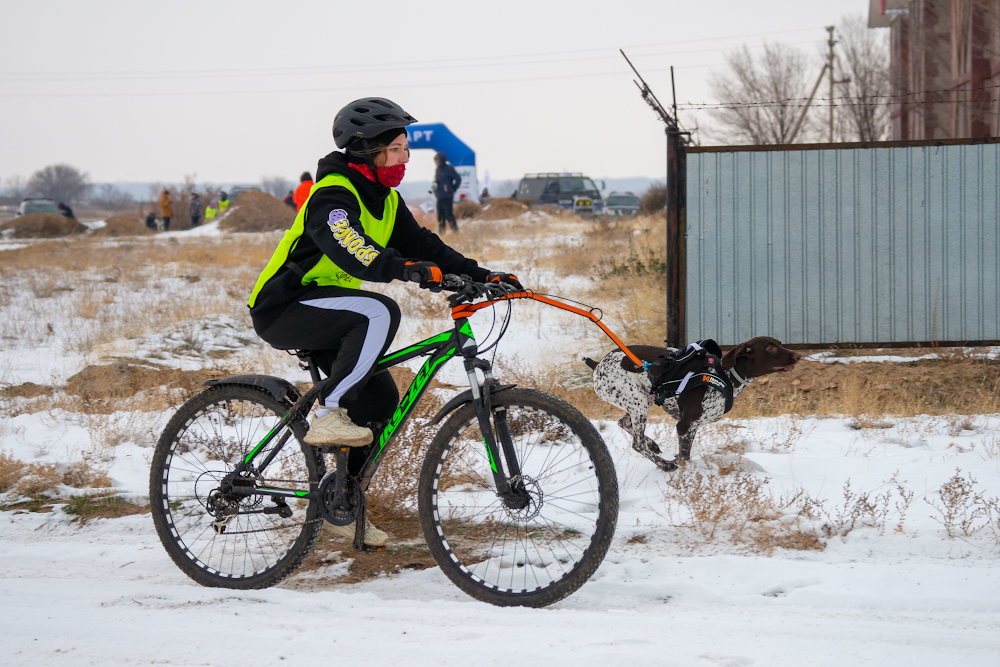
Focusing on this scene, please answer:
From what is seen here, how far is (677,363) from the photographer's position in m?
4.98

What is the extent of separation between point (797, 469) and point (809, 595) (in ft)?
5.50

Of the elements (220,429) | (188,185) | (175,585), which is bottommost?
(175,585)

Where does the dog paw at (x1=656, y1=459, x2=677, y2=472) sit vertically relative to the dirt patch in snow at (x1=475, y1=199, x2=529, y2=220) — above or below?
below

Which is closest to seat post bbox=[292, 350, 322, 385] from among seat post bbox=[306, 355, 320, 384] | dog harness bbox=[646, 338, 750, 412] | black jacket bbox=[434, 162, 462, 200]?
seat post bbox=[306, 355, 320, 384]

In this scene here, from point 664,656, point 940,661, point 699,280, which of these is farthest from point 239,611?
point 699,280

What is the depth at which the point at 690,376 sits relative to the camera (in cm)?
492

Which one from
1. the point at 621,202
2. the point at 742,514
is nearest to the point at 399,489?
the point at 742,514

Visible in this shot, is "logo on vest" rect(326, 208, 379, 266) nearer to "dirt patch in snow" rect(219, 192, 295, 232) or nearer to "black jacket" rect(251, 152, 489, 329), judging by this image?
"black jacket" rect(251, 152, 489, 329)

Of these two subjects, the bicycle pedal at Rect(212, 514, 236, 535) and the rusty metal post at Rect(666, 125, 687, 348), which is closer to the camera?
the bicycle pedal at Rect(212, 514, 236, 535)

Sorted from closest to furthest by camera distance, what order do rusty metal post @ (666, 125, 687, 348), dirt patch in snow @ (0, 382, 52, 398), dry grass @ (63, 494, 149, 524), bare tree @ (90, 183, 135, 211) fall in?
dry grass @ (63, 494, 149, 524)
dirt patch in snow @ (0, 382, 52, 398)
rusty metal post @ (666, 125, 687, 348)
bare tree @ (90, 183, 135, 211)

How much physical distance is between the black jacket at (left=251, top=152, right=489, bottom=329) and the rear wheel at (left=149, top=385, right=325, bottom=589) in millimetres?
490

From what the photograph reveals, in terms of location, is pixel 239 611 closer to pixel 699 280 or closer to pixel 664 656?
pixel 664 656

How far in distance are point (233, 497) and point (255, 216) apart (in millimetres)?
32058

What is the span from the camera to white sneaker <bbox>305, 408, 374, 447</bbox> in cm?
338
